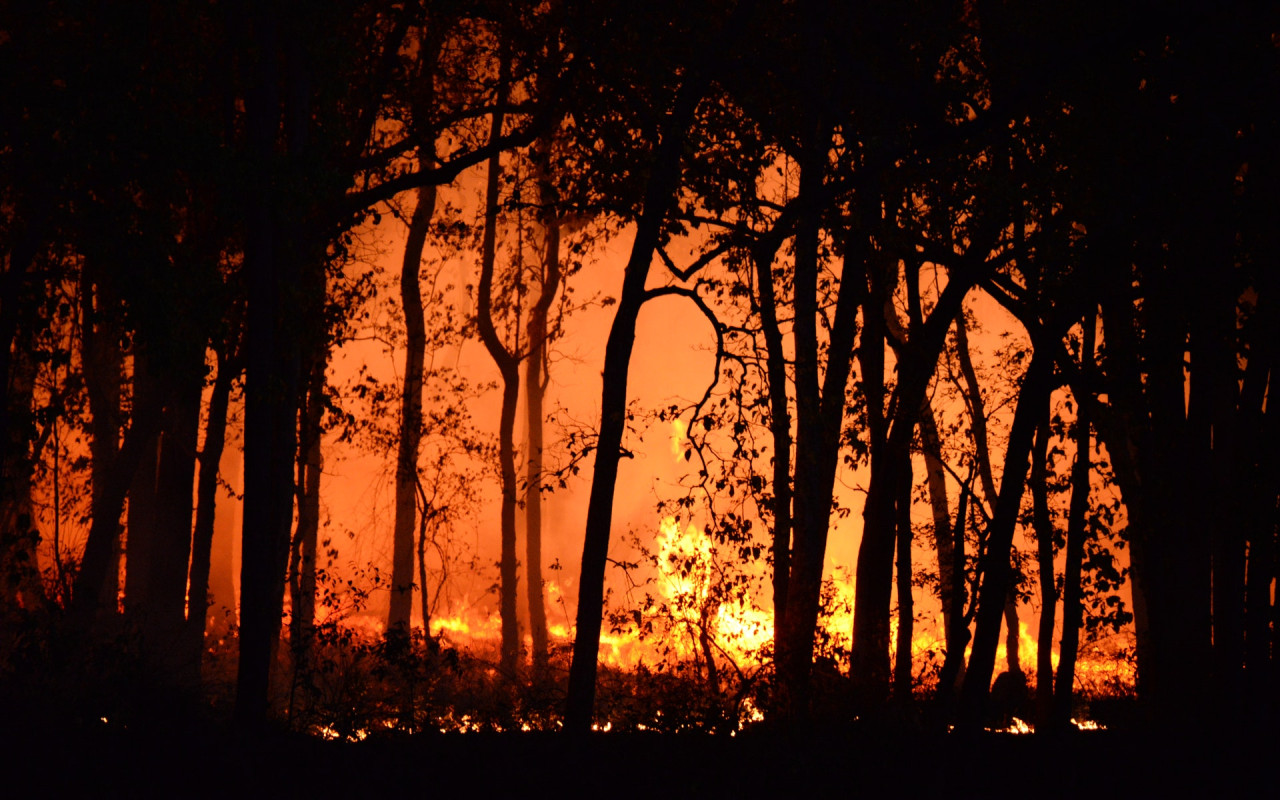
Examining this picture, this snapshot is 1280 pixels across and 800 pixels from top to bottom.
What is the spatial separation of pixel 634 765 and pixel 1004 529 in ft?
14.2

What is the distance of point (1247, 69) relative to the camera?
791cm

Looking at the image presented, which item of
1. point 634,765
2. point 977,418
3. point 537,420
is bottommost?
point 634,765

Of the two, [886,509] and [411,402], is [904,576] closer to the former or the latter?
[886,509]

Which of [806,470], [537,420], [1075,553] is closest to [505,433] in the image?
[537,420]

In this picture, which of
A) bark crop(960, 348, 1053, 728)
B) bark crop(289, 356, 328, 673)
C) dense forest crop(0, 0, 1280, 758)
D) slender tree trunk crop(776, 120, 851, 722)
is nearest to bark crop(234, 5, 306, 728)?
dense forest crop(0, 0, 1280, 758)

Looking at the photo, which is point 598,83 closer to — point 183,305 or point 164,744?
point 183,305

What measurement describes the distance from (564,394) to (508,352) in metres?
20.5

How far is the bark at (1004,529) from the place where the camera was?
872 cm

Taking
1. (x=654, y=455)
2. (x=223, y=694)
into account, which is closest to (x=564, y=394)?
(x=654, y=455)

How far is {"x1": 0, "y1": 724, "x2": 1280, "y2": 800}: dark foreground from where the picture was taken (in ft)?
22.7

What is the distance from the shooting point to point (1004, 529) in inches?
352

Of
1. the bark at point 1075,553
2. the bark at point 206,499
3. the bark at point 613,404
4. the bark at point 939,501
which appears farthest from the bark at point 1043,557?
the bark at point 206,499

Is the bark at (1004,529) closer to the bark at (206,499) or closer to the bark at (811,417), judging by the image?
the bark at (811,417)

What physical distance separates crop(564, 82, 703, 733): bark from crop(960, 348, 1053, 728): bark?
3806 mm
